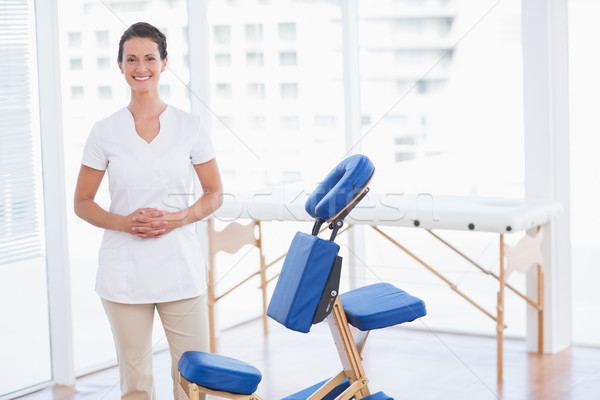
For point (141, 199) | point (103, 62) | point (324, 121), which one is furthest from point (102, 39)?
point (141, 199)

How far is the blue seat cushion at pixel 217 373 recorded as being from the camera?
6.48ft

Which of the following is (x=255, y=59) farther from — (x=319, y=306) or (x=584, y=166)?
(x=319, y=306)

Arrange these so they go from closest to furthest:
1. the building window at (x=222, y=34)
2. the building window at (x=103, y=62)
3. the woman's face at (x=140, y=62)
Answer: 1. the woman's face at (x=140, y=62)
2. the building window at (x=103, y=62)
3. the building window at (x=222, y=34)

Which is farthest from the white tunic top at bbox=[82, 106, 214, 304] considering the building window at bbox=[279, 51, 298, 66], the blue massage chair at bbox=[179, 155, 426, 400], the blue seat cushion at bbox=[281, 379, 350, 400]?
the building window at bbox=[279, 51, 298, 66]

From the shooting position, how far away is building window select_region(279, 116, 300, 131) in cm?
399

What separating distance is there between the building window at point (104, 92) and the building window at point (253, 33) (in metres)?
0.82

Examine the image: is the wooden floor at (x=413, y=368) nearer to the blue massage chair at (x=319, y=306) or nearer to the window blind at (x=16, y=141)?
the window blind at (x=16, y=141)

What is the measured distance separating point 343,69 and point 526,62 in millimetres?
930

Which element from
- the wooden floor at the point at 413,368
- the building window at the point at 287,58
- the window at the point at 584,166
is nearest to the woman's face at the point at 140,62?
the wooden floor at the point at 413,368

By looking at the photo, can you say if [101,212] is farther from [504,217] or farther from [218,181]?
[504,217]

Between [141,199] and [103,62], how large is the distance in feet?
4.71

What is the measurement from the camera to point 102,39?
3.38m

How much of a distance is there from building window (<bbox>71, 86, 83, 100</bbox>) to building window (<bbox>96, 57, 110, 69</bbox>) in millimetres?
137

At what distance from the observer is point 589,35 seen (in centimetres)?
336
